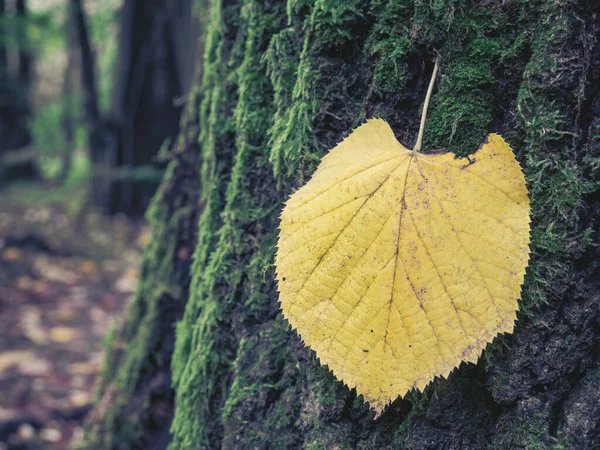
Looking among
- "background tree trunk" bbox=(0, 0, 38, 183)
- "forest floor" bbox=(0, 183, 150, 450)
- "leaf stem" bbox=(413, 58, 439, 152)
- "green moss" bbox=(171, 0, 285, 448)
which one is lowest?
"forest floor" bbox=(0, 183, 150, 450)

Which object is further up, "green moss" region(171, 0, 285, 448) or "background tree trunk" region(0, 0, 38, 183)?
"green moss" region(171, 0, 285, 448)

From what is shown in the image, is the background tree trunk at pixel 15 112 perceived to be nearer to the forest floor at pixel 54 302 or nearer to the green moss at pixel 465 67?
the forest floor at pixel 54 302

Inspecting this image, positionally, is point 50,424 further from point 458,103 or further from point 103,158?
point 103,158

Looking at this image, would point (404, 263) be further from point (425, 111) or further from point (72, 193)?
point (72, 193)

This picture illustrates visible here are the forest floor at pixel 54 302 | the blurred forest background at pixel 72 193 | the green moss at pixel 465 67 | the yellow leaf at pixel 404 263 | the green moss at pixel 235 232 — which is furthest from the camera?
the blurred forest background at pixel 72 193

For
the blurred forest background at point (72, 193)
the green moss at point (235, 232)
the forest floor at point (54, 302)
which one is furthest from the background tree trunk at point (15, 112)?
the green moss at point (235, 232)

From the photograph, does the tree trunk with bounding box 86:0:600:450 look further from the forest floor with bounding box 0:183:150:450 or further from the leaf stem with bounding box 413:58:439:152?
the forest floor with bounding box 0:183:150:450

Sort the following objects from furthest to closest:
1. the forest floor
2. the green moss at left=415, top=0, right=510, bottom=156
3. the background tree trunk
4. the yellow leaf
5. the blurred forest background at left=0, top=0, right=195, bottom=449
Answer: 1. the background tree trunk
2. the blurred forest background at left=0, top=0, right=195, bottom=449
3. the forest floor
4. the green moss at left=415, top=0, right=510, bottom=156
5. the yellow leaf

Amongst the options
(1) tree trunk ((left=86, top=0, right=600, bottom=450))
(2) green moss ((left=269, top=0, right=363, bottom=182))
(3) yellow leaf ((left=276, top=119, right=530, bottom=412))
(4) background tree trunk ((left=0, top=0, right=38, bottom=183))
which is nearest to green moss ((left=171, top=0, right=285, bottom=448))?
(1) tree trunk ((left=86, top=0, right=600, bottom=450))
